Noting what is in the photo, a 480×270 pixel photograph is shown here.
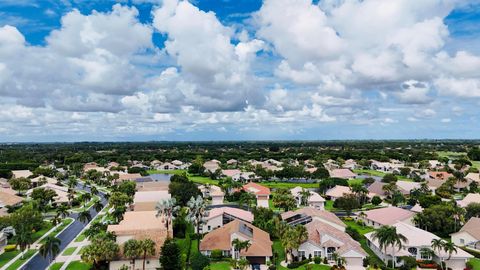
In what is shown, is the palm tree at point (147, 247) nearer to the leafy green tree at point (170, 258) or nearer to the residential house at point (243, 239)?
the leafy green tree at point (170, 258)

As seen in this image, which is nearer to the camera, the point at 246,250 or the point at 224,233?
the point at 246,250

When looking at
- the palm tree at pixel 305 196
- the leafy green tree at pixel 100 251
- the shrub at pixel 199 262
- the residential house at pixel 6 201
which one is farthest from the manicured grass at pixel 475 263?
the residential house at pixel 6 201

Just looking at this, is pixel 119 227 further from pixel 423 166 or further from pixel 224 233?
pixel 423 166

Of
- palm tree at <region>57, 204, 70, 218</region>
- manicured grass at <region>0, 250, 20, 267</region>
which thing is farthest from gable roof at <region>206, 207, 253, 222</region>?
manicured grass at <region>0, 250, 20, 267</region>

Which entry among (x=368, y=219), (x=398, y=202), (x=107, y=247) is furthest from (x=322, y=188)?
(x=107, y=247)

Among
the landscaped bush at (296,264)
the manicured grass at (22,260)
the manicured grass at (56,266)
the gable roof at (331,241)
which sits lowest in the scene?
the manicured grass at (22,260)

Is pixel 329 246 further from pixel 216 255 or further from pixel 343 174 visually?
pixel 343 174
